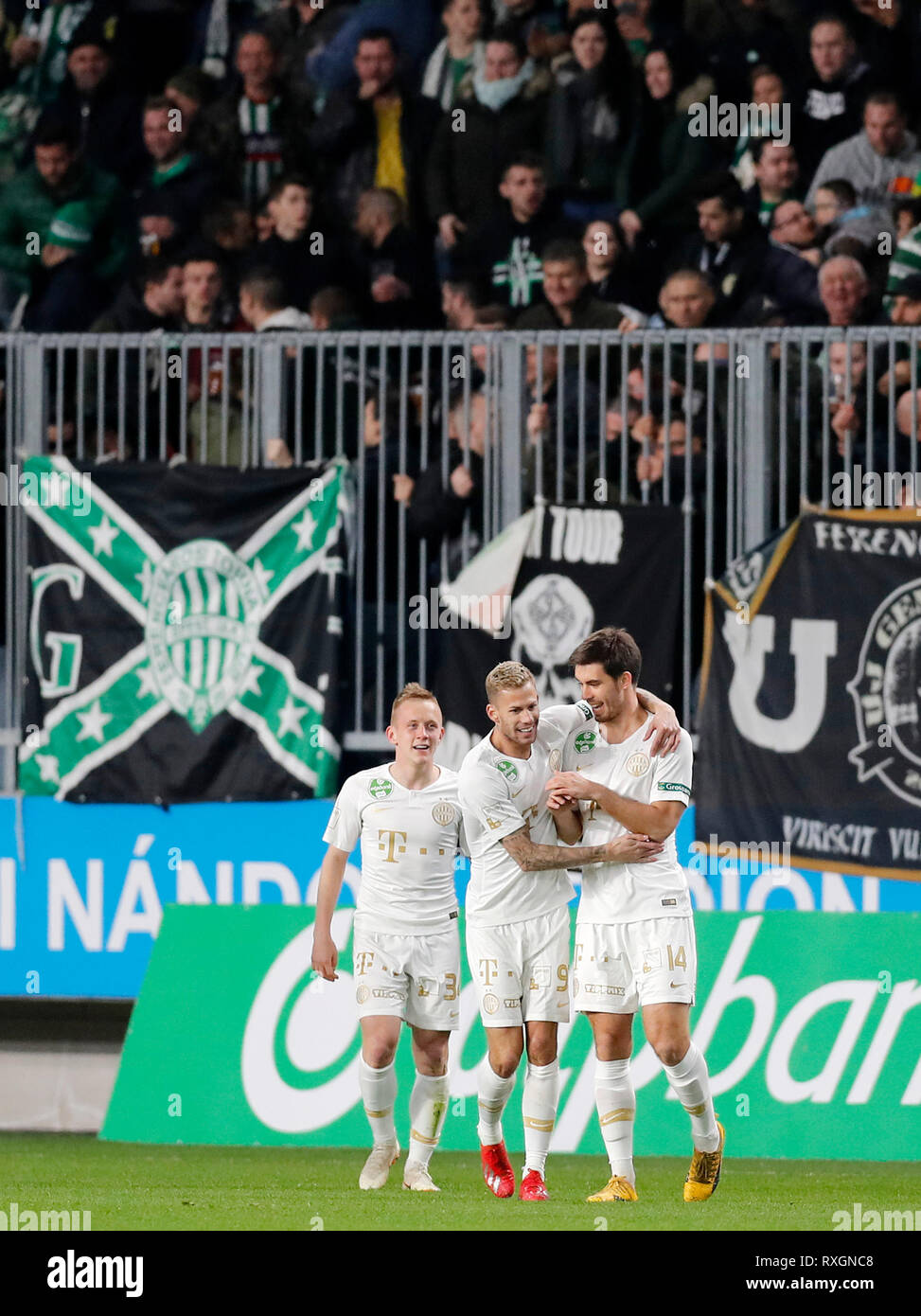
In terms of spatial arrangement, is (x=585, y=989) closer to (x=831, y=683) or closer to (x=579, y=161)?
(x=831, y=683)

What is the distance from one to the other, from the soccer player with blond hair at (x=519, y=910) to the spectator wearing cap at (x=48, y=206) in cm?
651

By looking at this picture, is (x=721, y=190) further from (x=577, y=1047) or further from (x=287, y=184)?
(x=577, y=1047)

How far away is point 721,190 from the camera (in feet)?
41.8

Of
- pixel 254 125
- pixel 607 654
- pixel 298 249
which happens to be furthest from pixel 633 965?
pixel 254 125

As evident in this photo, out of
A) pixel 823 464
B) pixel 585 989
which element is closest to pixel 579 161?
pixel 823 464

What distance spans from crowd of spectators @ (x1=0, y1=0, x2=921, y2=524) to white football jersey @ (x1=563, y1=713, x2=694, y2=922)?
3.36m

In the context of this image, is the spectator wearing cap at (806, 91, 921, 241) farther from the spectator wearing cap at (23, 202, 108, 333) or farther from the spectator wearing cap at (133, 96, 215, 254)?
the spectator wearing cap at (23, 202, 108, 333)

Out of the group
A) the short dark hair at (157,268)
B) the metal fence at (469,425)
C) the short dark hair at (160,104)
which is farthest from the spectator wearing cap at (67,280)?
the metal fence at (469,425)

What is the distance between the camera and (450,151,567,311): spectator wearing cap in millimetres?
12797

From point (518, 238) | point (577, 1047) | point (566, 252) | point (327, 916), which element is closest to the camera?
point (327, 916)

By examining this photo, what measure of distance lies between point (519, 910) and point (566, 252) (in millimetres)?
4759

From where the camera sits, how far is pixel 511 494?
11.7 metres

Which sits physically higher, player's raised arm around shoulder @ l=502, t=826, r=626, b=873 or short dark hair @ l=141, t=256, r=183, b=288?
short dark hair @ l=141, t=256, r=183, b=288

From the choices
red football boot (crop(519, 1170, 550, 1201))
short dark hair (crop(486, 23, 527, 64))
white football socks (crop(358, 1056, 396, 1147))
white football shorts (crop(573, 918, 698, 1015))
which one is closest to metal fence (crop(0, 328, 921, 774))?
short dark hair (crop(486, 23, 527, 64))
